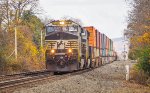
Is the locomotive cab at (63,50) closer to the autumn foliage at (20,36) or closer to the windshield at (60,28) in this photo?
the windshield at (60,28)

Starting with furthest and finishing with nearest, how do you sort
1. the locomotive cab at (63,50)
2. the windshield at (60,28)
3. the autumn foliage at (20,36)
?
the autumn foliage at (20,36) → the windshield at (60,28) → the locomotive cab at (63,50)

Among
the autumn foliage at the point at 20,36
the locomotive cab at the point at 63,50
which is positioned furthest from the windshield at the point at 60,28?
the autumn foliage at the point at 20,36

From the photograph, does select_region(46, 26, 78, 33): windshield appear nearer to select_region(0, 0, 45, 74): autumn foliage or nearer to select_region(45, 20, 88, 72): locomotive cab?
select_region(45, 20, 88, 72): locomotive cab

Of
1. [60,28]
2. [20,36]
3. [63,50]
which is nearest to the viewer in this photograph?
[63,50]

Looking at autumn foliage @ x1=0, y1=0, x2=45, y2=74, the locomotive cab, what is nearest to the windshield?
the locomotive cab

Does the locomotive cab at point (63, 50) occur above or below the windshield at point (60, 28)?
below

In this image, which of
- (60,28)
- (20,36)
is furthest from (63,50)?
(20,36)

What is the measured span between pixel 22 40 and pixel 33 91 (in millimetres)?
30601

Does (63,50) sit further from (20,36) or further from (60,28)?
(20,36)

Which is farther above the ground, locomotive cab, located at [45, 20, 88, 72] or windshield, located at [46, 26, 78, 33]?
windshield, located at [46, 26, 78, 33]

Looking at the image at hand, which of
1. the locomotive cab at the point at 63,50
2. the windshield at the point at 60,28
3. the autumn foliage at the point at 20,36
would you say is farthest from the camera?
the autumn foliage at the point at 20,36

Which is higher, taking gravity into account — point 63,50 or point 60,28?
point 60,28

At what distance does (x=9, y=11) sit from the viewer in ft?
159

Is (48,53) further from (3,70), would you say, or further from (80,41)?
(3,70)
